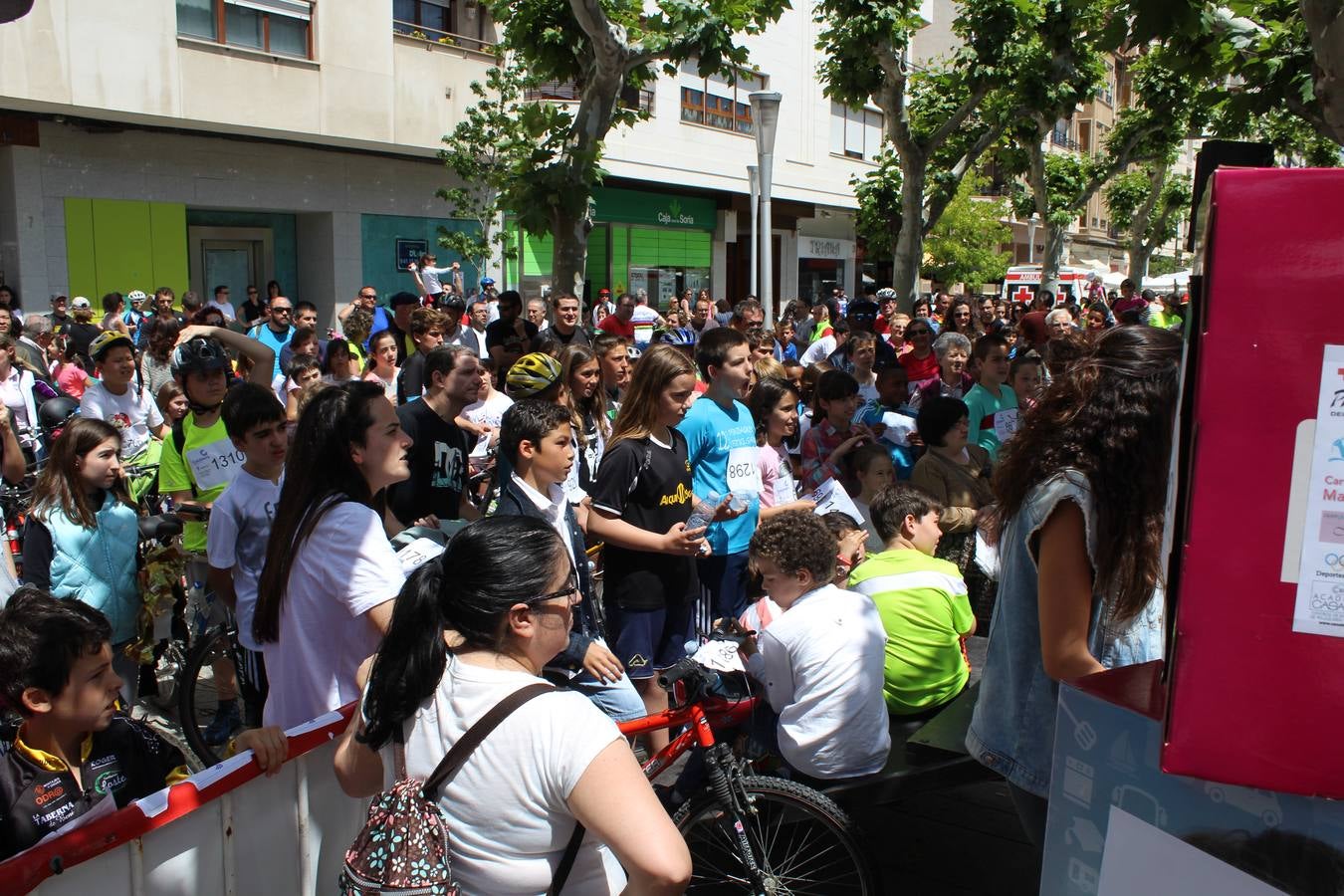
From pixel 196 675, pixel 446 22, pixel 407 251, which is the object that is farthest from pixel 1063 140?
pixel 196 675

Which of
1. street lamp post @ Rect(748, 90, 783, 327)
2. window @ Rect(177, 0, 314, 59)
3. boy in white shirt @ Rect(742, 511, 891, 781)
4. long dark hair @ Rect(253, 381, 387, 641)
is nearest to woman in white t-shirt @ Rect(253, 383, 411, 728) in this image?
long dark hair @ Rect(253, 381, 387, 641)

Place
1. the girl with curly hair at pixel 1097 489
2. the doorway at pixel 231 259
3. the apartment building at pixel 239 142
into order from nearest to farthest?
the girl with curly hair at pixel 1097 489 → the apartment building at pixel 239 142 → the doorway at pixel 231 259

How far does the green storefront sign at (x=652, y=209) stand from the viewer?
27.0 meters

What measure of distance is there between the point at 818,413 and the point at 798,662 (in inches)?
148

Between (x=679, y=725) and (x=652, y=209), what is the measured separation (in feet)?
86.1

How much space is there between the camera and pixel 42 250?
54.3 ft

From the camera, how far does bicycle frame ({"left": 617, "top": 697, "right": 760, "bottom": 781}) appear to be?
3.38 metres

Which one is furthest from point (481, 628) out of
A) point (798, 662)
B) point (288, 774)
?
point (798, 662)

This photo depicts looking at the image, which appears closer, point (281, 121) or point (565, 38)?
point (565, 38)

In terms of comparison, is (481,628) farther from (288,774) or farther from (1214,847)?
(1214,847)

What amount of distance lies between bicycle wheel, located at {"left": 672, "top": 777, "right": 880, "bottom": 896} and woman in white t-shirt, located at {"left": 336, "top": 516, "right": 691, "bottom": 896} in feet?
4.28

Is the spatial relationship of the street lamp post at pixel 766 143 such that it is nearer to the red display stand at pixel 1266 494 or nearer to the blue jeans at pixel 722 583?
the blue jeans at pixel 722 583

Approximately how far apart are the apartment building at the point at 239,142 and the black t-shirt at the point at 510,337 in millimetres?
6165

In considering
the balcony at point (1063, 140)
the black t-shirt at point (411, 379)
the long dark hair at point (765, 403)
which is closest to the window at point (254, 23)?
the black t-shirt at point (411, 379)
